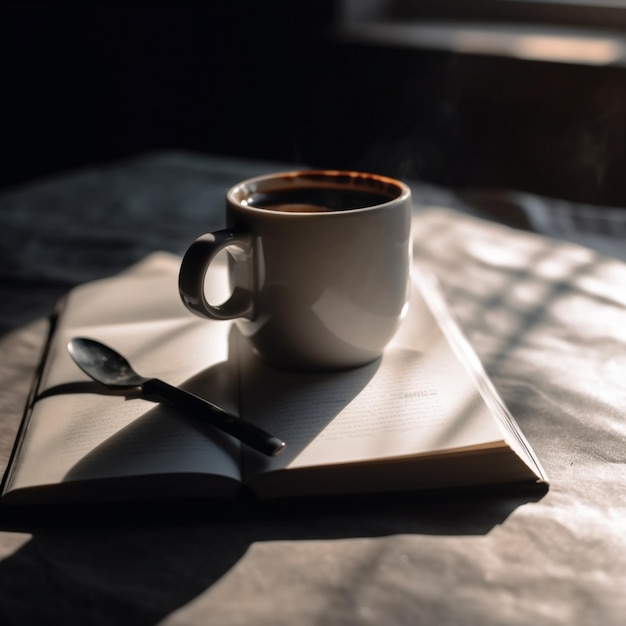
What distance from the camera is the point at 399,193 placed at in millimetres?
591

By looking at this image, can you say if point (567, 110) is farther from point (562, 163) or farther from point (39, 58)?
point (39, 58)

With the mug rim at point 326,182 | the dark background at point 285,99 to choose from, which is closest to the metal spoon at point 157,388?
the mug rim at point 326,182

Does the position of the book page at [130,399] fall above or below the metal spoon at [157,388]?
below

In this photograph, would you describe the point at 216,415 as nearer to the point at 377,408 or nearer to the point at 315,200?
the point at 377,408

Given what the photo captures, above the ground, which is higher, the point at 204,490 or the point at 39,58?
the point at 39,58

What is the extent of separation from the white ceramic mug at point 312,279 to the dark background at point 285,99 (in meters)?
1.03

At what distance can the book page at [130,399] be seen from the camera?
438mm

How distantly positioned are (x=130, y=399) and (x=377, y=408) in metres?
0.18

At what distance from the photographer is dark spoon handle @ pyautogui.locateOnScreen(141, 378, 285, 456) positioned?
17.0 inches

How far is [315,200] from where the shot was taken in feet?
2.06

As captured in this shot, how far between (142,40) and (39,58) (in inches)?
14.6

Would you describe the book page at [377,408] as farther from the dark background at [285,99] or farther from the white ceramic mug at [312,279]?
the dark background at [285,99]

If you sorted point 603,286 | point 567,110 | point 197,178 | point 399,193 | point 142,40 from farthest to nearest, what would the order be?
point 142,40 → point 567,110 → point 197,178 → point 603,286 → point 399,193

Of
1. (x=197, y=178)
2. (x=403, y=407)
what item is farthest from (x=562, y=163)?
(x=403, y=407)
